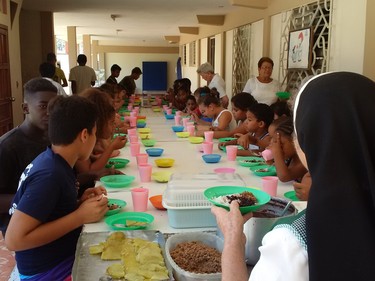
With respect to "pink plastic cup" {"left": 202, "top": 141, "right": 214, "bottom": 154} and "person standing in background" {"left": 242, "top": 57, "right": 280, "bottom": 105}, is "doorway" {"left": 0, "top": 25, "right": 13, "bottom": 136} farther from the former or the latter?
"pink plastic cup" {"left": 202, "top": 141, "right": 214, "bottom": 154}

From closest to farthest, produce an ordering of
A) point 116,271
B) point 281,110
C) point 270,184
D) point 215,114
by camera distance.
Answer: point 116,271, point 270,184, point 281,110, point 215,114

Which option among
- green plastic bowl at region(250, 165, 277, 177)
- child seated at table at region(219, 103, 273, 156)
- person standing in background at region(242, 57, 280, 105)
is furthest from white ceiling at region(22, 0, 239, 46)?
green plastic bowl at region(250, 165, 277, 177)

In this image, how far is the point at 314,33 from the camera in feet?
15.3

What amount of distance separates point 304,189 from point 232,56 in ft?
23.4

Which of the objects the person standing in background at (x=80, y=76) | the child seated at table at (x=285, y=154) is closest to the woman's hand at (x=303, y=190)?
the child seated at table at (x=285, y=154)

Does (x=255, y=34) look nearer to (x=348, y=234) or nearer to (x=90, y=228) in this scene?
(x=90, y=228)

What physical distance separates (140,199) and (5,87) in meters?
4.38

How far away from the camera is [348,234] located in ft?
2.44

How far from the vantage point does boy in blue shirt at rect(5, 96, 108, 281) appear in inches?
54.6

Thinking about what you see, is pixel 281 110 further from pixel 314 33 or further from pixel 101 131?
pixel 314 33

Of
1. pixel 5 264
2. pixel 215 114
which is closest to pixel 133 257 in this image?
pixel 5 264

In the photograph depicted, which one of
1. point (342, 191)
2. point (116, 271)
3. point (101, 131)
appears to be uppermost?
point (342, 191)

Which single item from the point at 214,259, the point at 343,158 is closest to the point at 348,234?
the point at 343,158

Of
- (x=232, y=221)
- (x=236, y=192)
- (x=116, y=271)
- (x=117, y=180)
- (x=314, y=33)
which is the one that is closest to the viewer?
(x=232, y=221)
